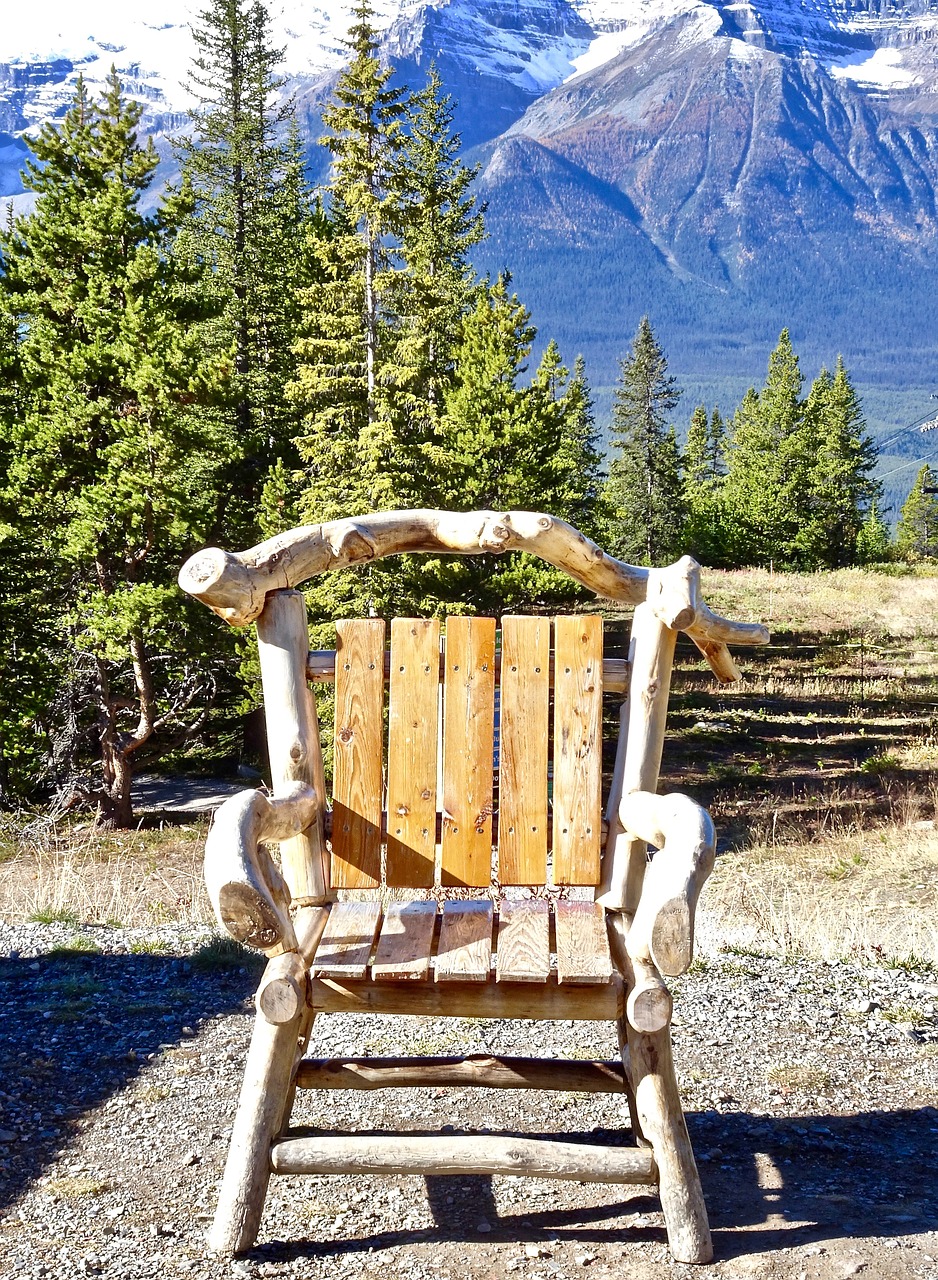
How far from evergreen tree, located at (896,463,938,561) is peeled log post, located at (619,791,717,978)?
67.8m

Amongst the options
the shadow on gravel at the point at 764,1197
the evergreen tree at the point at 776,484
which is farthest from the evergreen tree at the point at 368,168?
the evergreen tree at the point at 776,484

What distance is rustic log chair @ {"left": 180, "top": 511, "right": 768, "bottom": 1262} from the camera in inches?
129

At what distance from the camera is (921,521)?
2874 inches

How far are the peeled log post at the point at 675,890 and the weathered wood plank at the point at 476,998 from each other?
20 cm

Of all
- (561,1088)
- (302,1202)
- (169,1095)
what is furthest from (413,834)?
(169,1095)

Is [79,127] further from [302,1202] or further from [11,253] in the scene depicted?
[302,1202]

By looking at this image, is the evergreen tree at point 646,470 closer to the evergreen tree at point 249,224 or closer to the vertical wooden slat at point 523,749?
the evergreen tree at point 249,224

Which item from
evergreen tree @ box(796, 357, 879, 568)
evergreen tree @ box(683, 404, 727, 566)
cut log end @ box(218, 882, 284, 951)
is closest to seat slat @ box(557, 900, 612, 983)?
cut log end @ box(218, 882, 284, 951)

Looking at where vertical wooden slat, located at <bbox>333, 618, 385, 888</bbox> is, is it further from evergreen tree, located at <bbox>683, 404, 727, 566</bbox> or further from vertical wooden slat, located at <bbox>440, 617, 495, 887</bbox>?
evergreen tree, located at <bbox>683, 404, 727, 566</bbox>

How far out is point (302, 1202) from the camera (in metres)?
3.68

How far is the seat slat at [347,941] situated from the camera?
10.7ft

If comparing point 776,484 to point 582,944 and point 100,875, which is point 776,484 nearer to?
point 100,875

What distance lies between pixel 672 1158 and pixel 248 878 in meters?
1.48

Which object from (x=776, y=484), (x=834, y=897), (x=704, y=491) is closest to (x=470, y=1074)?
(x=834, y=897)
